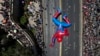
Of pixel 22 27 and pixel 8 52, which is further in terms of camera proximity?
pixel 22 27

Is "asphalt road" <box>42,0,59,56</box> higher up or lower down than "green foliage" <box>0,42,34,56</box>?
higher up

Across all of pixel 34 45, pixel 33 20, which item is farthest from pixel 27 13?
pixel 34 45

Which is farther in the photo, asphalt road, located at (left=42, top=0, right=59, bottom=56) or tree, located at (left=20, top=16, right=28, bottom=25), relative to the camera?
asphalt road, located at (left=42, top=0, right=59, bottom=56)

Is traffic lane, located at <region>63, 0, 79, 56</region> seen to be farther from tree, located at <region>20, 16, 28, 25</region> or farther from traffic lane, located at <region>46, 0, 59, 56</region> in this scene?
tree, located at <region>20, 16, 28, 25</region>

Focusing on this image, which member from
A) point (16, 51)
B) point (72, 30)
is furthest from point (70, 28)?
point (16, 51)

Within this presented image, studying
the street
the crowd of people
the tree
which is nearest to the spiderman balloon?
the street

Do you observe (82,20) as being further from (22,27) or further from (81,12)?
(22,27)
